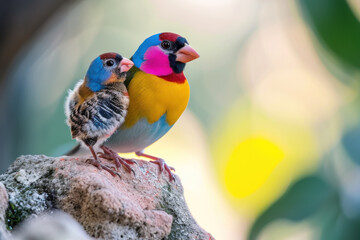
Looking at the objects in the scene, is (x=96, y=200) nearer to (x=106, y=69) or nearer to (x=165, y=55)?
(x=106, y=69)

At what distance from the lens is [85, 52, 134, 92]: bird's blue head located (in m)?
1.62

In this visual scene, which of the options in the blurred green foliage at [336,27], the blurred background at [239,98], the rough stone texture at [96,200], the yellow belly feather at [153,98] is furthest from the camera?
the blurred green foliage at [336,27]

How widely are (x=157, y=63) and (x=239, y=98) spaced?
468cm

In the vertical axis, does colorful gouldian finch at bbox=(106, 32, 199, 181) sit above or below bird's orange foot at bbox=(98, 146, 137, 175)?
above

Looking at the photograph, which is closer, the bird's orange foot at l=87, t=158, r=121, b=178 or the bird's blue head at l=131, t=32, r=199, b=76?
the bird's orange foot at l=87, t=158, r=121, b=178

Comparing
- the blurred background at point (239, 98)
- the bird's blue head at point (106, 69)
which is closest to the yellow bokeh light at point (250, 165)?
the blurred background at point (239, 98)

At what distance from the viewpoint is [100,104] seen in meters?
1.56

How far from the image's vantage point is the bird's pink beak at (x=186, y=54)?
178 centimetres

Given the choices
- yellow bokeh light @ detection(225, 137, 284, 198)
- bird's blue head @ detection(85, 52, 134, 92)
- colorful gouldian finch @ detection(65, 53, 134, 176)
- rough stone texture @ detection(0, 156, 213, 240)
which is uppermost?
bird's blue head @ detection(85, 52, 134, 92)

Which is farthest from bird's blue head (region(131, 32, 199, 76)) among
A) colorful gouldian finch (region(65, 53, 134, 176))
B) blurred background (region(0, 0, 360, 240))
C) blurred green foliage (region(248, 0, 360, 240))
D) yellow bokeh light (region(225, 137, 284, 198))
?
yellow bokeh light (region(225, 137, 284, 198))

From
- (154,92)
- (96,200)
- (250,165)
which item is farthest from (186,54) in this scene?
(250,165)

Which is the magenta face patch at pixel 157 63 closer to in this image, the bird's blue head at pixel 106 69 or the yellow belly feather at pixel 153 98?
the yellow belly feather at pixel 153 98

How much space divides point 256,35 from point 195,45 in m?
0.77

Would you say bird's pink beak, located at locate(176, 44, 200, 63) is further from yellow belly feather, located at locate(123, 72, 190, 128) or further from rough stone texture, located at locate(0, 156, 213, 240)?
rough stone texture, located at locate(0, 156, 213, 240)
